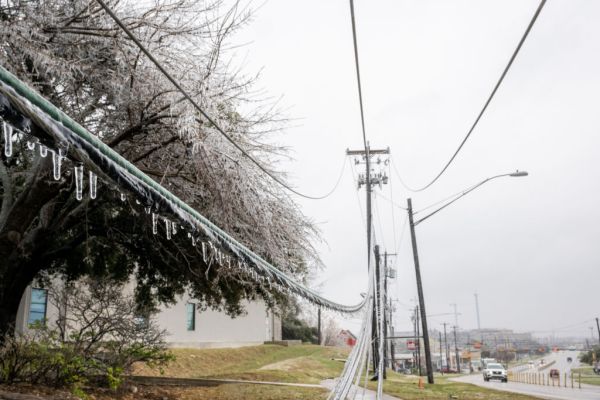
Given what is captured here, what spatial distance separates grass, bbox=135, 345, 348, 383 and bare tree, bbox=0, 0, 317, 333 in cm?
837

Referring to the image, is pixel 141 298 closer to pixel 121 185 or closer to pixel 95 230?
pixel 95 230

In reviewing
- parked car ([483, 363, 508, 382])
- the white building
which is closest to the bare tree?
the white building

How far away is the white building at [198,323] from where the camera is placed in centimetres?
2222

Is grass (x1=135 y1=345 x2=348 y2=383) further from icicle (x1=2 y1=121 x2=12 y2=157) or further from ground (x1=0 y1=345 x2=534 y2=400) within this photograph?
icicle (x1=2 y1=121 x2=12 y2=157)

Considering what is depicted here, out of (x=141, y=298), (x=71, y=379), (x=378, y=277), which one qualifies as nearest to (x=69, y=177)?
(x=71, y=379)

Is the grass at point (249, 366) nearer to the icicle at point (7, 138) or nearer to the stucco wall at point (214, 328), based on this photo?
Result: the stucco wall at point (214, 328)

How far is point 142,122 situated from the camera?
9.36 metres

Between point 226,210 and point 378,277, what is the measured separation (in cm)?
833

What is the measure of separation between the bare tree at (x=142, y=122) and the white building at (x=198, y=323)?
11584 mm

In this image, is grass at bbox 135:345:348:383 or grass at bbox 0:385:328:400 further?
grass at bbox 135:345:348:383

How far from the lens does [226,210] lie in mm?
9852

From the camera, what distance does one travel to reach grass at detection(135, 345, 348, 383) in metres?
19.3

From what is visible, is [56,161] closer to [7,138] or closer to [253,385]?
[7,138]

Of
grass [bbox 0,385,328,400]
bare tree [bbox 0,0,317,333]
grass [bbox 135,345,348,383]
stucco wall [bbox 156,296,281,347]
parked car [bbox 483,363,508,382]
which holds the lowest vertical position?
parked car [bbox 483,363,508,382]
